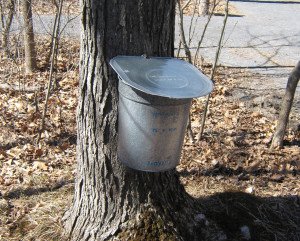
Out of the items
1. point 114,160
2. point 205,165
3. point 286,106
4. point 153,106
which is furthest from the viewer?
point 286,106

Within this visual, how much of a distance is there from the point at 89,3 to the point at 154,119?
769 mm

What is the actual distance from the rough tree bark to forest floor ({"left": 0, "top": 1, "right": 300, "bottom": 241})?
350 mm

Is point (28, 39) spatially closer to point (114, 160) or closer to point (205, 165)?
point (205, 165)

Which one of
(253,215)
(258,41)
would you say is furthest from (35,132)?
(258,41)

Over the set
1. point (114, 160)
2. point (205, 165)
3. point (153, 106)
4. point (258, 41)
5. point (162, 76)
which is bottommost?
point (258, 41)

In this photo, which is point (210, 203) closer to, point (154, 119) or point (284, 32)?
point (154, 119)

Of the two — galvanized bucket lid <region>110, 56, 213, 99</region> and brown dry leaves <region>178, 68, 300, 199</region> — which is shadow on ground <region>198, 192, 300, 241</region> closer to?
brown dry leaves <region>178, 68, 300, 199</region>

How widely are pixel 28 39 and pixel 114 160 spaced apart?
4937 millimetres

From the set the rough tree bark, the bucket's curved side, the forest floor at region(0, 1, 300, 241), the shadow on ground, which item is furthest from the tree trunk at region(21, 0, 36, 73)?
the bucket's curved side

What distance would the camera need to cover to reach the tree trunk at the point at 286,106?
447 cm

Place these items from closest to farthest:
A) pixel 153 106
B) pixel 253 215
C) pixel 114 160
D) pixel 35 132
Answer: pixel 153 106, pixel 114 160, pixel 253 215, pixel 35 132

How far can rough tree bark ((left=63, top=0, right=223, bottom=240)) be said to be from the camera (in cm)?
257

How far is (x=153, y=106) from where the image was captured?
2369 millimetres

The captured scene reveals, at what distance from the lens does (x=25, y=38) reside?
714 cm
